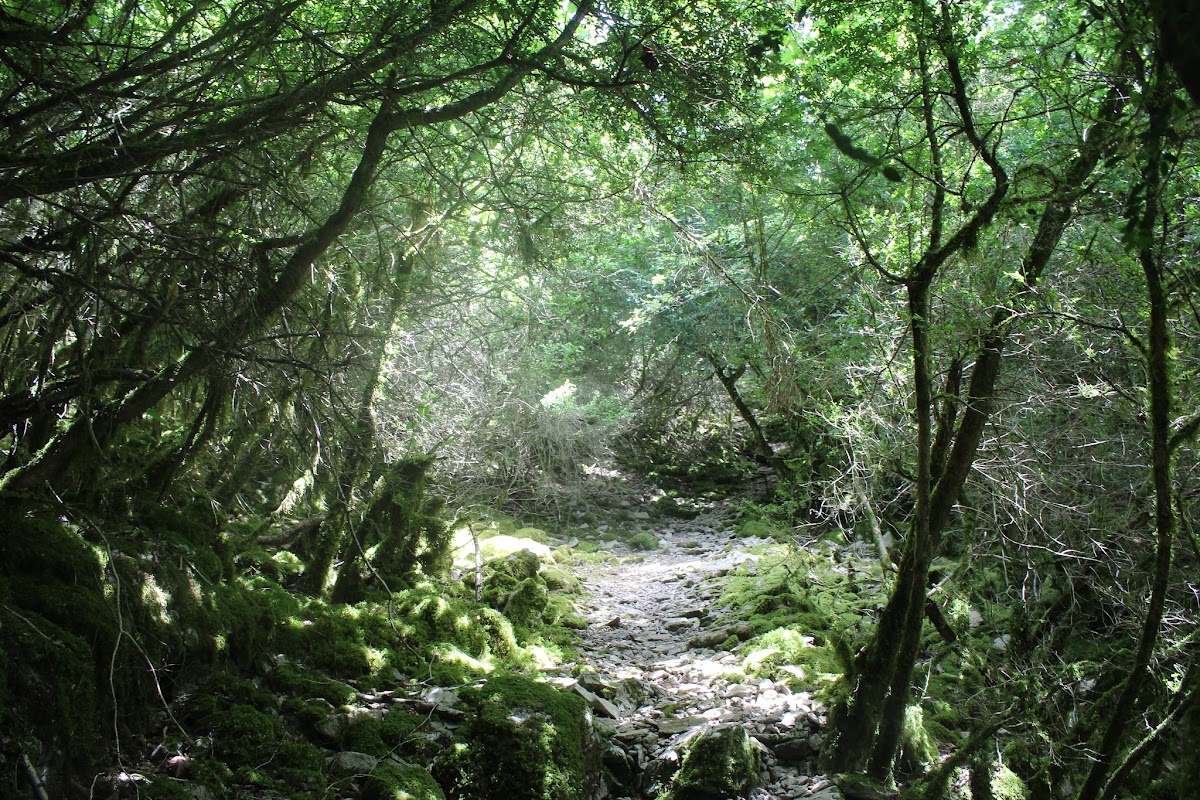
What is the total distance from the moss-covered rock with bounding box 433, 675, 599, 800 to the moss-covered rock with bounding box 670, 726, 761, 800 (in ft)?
1.63

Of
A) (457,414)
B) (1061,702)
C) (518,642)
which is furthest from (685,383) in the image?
(1061,702)

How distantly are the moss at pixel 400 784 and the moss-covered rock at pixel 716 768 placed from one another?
4.49ft

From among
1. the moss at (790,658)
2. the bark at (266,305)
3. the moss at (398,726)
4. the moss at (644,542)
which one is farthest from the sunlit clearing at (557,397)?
the bark at (266,305)

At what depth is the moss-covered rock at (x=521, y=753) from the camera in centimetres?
382

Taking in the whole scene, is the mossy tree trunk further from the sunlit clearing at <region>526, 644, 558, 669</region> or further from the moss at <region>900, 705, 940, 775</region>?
the sunlit clearing at <region>526, 644, 558, 669</region>

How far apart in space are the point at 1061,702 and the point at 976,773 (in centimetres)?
80

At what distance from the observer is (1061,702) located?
4594 mm

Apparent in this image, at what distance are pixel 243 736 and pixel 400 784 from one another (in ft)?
2.50

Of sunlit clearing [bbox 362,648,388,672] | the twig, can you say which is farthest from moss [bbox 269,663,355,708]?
the twig

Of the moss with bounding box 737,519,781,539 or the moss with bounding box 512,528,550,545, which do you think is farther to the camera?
the moss with bounding box 737,519,781,539

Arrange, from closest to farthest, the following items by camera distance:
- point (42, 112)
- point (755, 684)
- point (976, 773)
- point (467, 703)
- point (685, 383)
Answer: point (42, 112) → point (976, 773) → point (467, 703) → point (755, 684) → point (685, 383)

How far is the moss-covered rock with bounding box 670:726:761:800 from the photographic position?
4.23m

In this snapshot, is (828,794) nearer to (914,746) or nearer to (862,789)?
(862,789)

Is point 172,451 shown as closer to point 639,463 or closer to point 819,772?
point 819,772
